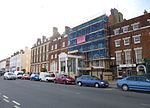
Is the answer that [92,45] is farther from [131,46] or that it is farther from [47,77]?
[47,77]

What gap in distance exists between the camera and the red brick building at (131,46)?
40812mm

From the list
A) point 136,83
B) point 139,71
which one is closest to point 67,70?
point 139,71

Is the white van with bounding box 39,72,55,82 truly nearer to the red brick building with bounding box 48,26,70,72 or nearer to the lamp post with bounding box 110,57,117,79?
the lamp post with bounding box 110,57,117,79

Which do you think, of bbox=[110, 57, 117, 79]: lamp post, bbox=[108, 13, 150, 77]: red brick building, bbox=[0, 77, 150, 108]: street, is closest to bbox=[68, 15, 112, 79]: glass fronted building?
bbox=[110, 57, 117, 79]: lamp post

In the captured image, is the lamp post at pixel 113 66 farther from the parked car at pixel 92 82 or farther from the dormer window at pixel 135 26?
the parked car at pixel 92 82

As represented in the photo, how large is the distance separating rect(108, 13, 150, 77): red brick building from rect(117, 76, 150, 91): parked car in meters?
15.7

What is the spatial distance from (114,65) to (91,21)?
38.8 ft

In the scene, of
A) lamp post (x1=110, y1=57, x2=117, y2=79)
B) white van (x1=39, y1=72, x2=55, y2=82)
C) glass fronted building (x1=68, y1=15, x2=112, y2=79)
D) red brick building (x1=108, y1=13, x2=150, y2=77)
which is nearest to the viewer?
red brick building (x1=108, y1=13, x2=150, y2=77)

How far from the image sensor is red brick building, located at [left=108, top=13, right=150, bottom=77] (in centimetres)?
4081

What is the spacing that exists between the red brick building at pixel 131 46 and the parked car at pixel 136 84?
15.7 metres

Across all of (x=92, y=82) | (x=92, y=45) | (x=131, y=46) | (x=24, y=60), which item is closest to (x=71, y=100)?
(x=92, y=82)

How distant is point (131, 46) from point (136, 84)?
20592mm

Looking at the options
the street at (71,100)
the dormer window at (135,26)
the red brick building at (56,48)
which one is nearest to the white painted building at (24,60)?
the red brick building at (56,48)

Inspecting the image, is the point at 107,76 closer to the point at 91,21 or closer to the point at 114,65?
the point at 114,65
